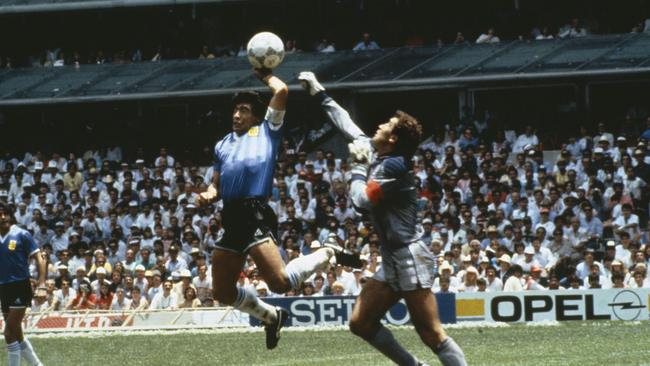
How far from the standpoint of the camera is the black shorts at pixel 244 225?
11.4 meters

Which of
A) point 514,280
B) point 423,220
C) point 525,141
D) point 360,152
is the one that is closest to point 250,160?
point 360,152

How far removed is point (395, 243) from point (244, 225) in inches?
78.2

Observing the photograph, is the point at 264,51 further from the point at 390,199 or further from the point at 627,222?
the point at 627,222

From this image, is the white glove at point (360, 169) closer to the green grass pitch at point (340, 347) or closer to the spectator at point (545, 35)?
the green grass pitch at point (340, 347)

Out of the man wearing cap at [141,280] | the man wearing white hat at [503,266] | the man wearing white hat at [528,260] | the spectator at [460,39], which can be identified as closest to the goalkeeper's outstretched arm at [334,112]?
the man wearing white hat at [503,266]

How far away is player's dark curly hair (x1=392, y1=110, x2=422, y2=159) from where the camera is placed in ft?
31.9

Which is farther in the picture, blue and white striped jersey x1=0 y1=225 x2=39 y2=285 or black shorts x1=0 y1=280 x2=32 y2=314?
blue and white striped jersey x1=0 y1=225 x2=39 y2=285

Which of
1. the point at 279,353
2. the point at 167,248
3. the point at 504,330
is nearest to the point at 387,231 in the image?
the point at 279,353

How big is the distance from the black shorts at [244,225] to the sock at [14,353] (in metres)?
4.16

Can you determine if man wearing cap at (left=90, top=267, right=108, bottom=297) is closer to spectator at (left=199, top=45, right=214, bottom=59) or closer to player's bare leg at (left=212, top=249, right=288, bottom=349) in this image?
spectator at (left=199, top=45, right=214, bottom=59)

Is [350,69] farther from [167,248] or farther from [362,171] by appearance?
[362,171]

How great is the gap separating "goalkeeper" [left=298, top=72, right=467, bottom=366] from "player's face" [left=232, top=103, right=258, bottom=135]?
1.96 metres

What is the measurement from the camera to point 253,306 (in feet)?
38.2

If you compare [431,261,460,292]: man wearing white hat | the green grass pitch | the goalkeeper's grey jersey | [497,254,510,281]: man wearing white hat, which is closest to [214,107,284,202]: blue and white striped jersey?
the goalkeeper's grey jersey
